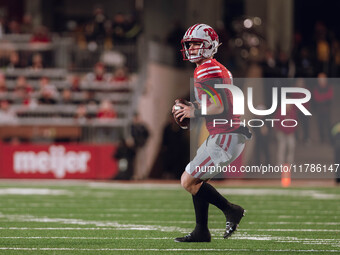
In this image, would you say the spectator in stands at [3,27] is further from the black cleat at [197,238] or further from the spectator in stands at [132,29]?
the black cleat at [197,238]

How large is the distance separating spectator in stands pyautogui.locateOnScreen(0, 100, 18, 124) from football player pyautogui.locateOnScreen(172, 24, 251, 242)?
43.7ft

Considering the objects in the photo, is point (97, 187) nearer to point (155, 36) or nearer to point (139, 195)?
point (139, 195)

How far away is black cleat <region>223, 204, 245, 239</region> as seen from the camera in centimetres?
807

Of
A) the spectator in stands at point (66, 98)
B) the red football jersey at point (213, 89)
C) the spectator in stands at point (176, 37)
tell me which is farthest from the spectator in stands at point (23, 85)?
the red football jersey at point (213, 89)

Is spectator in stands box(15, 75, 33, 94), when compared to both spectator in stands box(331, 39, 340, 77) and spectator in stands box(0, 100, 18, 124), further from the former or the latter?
spectator in stands box(331, 39, 340, 77)

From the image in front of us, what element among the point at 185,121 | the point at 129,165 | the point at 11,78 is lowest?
the point at 129,165

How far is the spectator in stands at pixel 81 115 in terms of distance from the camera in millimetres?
20938

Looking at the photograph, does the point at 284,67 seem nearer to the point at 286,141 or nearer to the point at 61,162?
the point at 286,141

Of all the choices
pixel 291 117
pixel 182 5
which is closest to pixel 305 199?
pixel 291 117

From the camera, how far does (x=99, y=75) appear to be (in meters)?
22.2

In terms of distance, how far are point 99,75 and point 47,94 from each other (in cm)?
139

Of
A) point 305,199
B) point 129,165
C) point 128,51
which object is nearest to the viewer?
point 305,199

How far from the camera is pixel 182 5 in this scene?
2667cm

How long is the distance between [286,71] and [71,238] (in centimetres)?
1279
